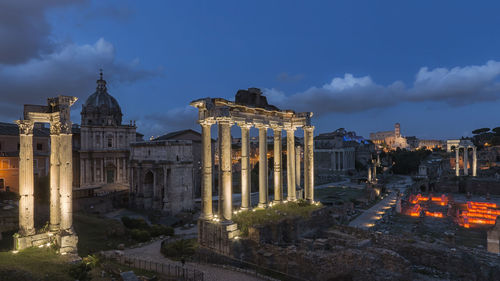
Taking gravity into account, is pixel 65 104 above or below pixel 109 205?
above

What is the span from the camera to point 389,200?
145 ft

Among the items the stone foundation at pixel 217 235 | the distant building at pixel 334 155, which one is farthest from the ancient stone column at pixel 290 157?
the distant building at pixel 334 155

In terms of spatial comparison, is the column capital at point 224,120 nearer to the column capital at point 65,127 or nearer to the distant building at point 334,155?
the column capital at point 65,127

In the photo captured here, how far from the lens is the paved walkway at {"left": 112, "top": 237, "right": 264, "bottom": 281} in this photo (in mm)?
13689

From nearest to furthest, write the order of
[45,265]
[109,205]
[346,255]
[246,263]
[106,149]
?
[45,265] < [346,255] < [246,263] < [109,205] < [106,149]

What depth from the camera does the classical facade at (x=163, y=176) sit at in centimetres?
3341

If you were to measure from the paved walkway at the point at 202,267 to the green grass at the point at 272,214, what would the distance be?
2.92 metres

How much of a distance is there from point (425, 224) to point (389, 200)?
14300mm

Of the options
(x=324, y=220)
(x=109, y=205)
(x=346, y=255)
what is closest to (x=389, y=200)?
(x=324, y=220)

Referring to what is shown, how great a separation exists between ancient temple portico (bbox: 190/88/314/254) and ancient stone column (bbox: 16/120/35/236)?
9.41 meters

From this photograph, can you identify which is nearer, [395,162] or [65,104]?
[65,104]

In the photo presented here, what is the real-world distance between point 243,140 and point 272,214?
5485 mm

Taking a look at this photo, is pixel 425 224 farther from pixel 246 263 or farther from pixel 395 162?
pixel 395 162

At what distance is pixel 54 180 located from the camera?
1653 centimetres
